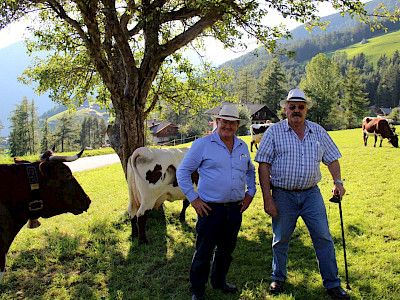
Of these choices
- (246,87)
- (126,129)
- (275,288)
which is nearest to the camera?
(275,288)

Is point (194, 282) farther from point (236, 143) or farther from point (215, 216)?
point (236, 143)

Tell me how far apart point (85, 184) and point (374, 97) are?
435 feet

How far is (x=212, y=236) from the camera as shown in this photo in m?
4.97

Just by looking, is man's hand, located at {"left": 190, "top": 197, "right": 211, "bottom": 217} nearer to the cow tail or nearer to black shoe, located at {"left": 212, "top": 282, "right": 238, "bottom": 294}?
black shoe, located at {"left": 212, "top": 282, "right": 238, "bottom": 294}

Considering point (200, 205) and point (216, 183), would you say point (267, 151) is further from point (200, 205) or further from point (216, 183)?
point (200, 205)

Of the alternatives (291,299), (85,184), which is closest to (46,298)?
(291,299)

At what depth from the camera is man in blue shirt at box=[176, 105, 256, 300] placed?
485cm

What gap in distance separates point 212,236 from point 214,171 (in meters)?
0.89

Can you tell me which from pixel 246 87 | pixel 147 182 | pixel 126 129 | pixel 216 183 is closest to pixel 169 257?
pixel 147 182

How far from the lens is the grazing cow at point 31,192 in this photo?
488 centimetres

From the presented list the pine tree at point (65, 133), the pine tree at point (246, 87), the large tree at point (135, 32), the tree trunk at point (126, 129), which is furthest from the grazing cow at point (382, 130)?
the pine tree at point (246, 87)

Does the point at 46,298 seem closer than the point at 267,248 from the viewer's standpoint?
Yes

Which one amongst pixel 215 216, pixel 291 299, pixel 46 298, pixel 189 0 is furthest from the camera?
pixel 189 0

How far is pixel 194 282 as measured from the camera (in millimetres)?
5156
